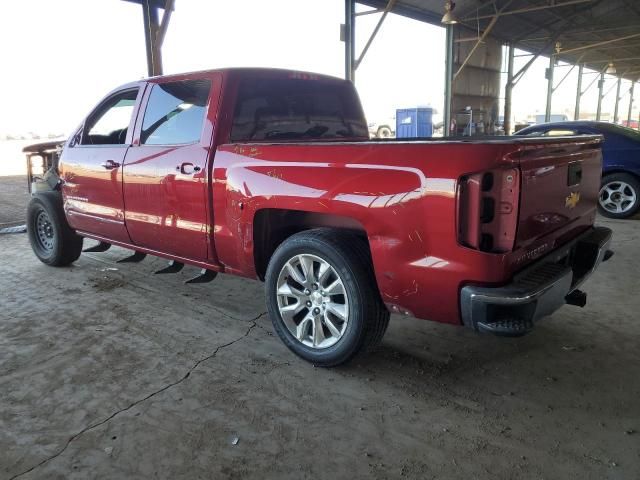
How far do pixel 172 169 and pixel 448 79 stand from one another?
52.2ft

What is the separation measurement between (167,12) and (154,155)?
20.7 ft

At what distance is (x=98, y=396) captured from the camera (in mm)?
2732

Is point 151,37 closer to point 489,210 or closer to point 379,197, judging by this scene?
point 379,197

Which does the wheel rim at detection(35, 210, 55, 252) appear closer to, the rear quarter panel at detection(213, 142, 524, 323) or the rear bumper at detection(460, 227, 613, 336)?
the rear quarter panel at detection(213, 142, 524, 323)

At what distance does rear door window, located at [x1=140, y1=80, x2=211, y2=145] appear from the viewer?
3484 mm

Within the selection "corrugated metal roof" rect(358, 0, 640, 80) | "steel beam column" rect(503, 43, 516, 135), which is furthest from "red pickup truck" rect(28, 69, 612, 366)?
"steel beam column" rect(503, 43, 516, 135)

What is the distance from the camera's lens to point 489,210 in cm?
228

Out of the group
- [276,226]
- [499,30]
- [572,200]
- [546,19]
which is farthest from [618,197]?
[546,19]

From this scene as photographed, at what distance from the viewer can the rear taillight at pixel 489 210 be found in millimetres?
2217

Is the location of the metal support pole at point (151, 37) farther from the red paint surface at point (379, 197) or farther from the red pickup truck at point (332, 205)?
the red paint surface at point (379, 197)

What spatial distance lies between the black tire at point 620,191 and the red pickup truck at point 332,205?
183 inches

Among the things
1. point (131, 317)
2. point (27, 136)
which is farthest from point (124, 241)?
point (27, 136)

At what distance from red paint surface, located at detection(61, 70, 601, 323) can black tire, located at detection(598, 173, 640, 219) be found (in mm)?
4684

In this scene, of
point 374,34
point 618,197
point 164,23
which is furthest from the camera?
point 374,34
